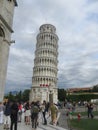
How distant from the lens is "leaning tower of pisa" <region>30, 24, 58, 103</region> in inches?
3068

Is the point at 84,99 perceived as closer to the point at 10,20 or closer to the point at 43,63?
the point at 43,63

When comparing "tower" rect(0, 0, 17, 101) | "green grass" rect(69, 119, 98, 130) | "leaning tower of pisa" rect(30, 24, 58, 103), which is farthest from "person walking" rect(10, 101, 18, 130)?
"leaning tower of pisa" rect(30, 24, 58, 103)

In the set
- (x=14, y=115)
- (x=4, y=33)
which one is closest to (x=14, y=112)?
(x=14, y=115)

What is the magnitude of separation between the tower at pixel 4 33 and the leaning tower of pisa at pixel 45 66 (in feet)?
191

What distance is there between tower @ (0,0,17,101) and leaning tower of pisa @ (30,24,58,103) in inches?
2293

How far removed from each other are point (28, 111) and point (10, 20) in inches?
339

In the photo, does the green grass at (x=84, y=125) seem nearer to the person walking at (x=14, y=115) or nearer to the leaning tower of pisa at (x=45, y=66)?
the person walking at (x=14, y=115)

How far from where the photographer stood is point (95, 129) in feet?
41.3

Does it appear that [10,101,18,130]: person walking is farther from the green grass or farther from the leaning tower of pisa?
the leaning tower of pisa

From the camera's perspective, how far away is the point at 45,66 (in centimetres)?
8275

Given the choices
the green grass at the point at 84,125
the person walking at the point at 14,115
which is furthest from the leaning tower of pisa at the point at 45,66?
the person walking at the point at 14,115

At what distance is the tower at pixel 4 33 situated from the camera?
55.4 feet

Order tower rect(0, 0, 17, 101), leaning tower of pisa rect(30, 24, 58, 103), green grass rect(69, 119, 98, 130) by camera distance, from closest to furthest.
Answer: green grass rect(69, 119, 98, 130)
tower rect(0, 0, 17, 101)
leaning tower of pisa rect(30, 24, 58, 103)

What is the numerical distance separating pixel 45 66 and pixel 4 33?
2572 inches
